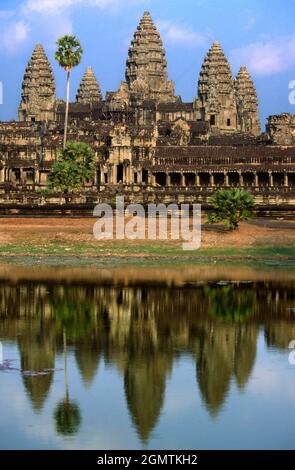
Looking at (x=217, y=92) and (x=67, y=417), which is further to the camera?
(x=217, y=92)

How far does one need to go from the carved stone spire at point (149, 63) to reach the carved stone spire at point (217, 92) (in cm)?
579

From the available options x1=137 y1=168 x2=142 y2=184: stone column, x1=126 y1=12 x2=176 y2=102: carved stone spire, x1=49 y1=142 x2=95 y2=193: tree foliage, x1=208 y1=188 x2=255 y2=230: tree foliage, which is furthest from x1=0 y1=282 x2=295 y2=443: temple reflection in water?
x1=126 y1=12 x2=176 y2=102: carved stone spire

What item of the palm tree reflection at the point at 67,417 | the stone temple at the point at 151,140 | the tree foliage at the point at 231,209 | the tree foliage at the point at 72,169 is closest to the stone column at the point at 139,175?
the stone temple at the point at 151,140

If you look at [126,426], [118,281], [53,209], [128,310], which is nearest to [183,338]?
[128,310]

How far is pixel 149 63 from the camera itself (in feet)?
612

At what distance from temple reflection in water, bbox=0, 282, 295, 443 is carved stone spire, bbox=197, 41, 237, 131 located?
11544 cm

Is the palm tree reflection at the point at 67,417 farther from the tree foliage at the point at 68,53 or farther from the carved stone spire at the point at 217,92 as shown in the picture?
the carved stone spire at the point at 217,92

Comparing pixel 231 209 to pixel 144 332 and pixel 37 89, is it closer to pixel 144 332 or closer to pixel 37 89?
pixel 144 332

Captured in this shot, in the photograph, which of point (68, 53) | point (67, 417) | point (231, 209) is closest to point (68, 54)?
point (68, 53)

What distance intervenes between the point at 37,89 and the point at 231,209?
107 m

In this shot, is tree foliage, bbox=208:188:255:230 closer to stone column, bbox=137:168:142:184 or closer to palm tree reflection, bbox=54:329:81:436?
palm tree reflection, bbox=54:329:81:436

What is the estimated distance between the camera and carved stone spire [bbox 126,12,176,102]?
18475cm

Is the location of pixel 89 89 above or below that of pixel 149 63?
below

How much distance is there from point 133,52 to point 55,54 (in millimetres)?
64878
